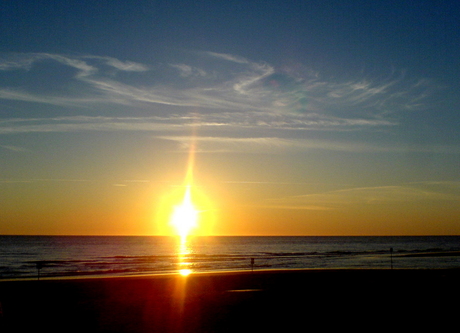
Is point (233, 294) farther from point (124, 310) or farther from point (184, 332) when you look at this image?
point (184, 332)

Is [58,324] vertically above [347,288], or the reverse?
[347,288]

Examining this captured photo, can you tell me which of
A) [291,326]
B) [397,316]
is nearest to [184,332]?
[291,326]

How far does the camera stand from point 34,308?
49.1ft

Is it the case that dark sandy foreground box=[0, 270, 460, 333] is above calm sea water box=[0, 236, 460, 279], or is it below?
below

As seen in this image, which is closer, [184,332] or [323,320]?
[184,332]

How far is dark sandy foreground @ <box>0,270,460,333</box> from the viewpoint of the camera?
11.6m

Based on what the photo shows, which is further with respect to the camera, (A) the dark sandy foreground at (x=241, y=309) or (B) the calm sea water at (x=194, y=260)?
(B) the calm sea water at (x=194, y=260)

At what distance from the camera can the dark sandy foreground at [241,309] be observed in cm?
1155

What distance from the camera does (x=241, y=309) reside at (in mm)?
13992

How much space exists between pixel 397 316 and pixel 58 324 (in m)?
10.1

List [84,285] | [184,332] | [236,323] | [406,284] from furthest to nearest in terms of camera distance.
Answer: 1. [84,285]
2. [406,284]
3. [236,323]
4. [184,332]

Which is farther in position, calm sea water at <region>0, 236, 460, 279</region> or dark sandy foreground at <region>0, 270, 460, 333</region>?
calm sea water at <region>0, 236, 460, 279</region>

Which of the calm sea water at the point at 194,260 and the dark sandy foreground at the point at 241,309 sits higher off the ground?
the calm sea water at the point at 194,260

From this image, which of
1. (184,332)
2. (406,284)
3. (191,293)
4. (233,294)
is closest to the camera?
(184,332)
